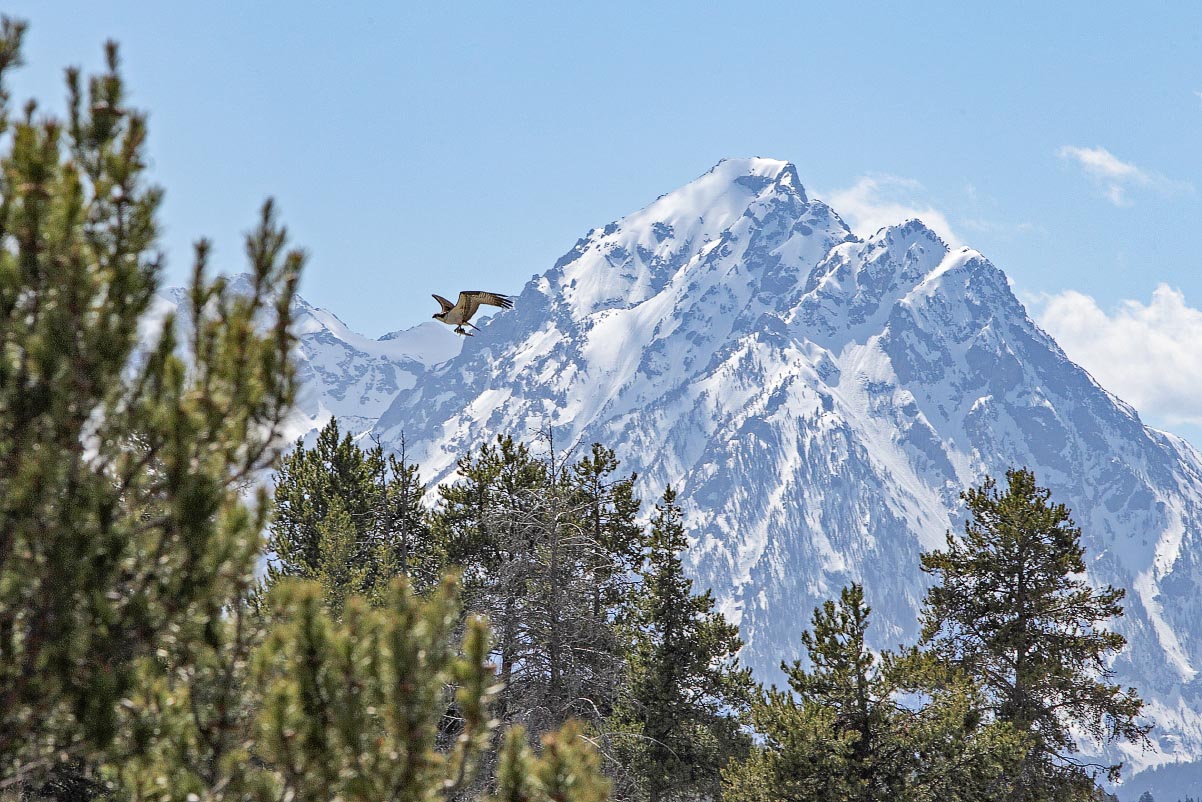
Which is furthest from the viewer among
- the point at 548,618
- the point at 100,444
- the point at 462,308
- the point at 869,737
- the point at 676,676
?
the point at 676,676

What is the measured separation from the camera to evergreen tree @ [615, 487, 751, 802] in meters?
24.9

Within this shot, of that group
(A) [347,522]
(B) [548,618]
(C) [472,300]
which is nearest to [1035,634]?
(B) [548,618]

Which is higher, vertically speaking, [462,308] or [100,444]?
[462,308]

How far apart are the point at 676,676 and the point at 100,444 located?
22.4 m

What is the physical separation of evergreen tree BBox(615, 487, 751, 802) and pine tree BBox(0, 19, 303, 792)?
2065 centimetres

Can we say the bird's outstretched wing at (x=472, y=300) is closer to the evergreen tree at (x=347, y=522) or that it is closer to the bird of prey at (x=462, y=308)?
the bird of prey at (x=462, y=308)

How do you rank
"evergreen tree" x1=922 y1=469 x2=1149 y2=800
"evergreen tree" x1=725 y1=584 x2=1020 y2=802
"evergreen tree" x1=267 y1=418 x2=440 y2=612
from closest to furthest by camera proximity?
"evergreen tree" x1=725 y1=584 x2=1020 y2=802 < "evergreen tree" x1=922 y1=469 x2=1149 y2=800 < "evergreen tree" x1=267 y1=418 x2=440 y2=612

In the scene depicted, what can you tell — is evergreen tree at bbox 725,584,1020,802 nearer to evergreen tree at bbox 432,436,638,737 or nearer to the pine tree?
evergreen tree at bbox 432,436,638,737

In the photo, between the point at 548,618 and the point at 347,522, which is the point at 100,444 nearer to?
the point at 548,618

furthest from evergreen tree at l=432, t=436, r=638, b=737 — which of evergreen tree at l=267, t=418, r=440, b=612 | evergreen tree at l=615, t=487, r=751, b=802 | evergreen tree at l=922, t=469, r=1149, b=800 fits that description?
evergreen tree at l=922, t=469, r=1149, b=800

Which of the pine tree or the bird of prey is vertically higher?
the bird of prey

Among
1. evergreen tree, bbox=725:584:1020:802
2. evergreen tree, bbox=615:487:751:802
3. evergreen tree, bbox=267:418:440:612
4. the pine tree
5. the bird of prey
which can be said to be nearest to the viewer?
the pine tree

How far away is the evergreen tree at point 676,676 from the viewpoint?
81.8 feet

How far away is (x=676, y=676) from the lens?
25.3 m
